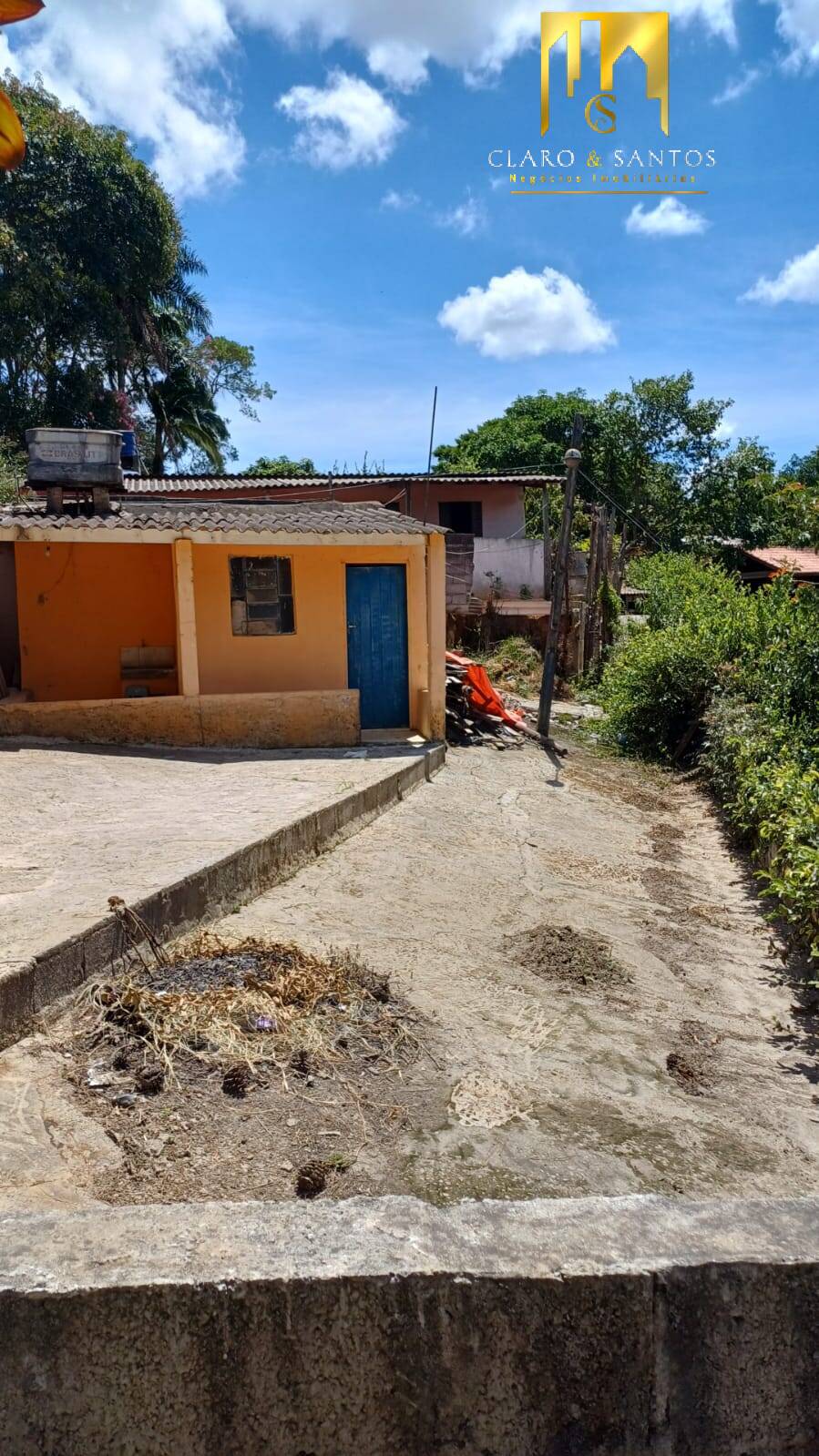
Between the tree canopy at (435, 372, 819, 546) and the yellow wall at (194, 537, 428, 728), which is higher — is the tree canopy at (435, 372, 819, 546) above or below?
above

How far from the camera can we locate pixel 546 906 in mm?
7332

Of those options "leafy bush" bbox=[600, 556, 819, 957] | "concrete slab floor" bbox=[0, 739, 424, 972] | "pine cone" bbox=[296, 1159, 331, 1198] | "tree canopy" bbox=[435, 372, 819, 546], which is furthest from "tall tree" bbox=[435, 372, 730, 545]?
"pine cone" bbox=[296, 1159, 331, 1198]

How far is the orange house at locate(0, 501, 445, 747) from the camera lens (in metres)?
11.5

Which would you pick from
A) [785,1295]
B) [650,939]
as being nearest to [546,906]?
[650,939]

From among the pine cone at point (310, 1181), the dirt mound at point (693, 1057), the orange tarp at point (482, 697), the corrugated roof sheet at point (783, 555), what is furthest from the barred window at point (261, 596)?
the corrugated roof sheet at point (783, 555)

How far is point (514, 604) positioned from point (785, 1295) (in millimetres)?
19468

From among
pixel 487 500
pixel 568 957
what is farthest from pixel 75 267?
pixel 568 957

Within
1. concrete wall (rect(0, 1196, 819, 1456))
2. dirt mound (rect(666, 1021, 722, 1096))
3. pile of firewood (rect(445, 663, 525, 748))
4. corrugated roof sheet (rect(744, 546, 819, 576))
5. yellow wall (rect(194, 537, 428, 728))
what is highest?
corrugated roof sheet (rect(744, 546, 819, 576))

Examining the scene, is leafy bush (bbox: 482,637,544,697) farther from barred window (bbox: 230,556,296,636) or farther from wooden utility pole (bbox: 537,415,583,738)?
barred window (bbox: 230,556,296,636)

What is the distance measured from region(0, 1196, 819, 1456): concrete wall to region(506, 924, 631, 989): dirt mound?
154 inches

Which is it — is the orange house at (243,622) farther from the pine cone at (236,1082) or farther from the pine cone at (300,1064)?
the pine cone at (236,1082)

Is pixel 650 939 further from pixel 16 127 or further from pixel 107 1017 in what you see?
pixel 16 127

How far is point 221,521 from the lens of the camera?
1162cm

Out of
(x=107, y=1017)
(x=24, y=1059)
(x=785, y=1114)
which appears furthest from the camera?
(x=785, y=1114)
